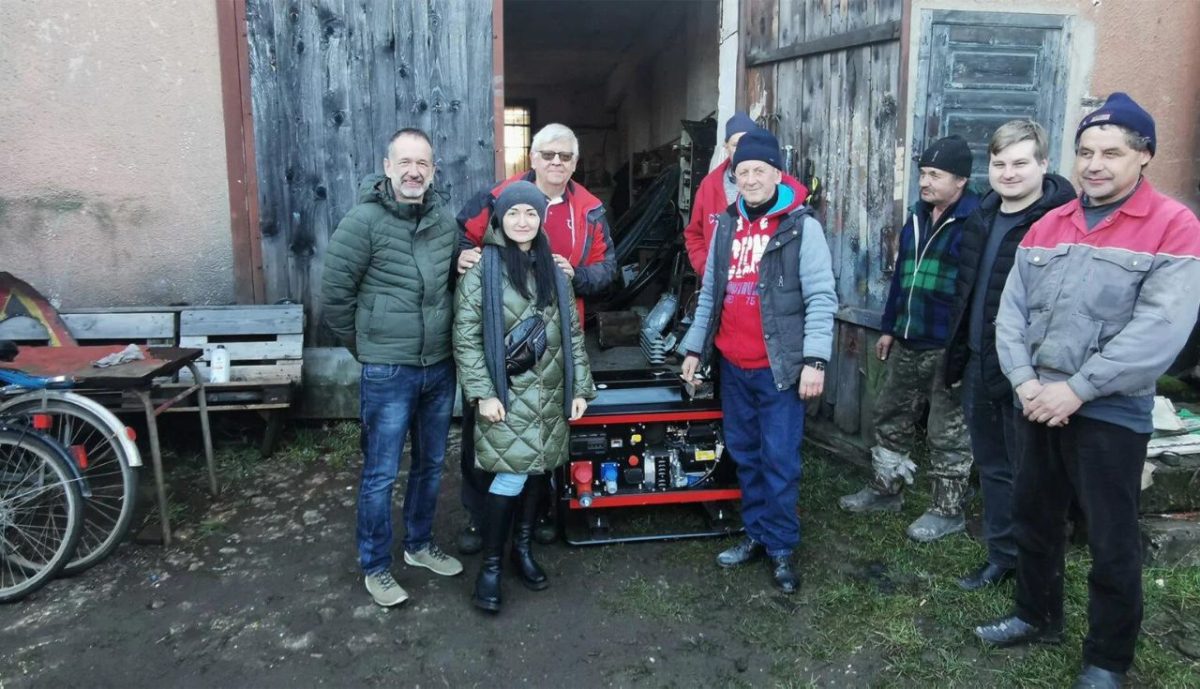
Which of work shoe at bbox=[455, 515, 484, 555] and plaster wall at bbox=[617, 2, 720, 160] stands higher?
plaster wall at bbox=[617, 2, 720, 160]

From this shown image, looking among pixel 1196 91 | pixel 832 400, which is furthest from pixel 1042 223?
pixel 1196 91

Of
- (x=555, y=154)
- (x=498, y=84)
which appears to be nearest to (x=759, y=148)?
(x=555, y=154)

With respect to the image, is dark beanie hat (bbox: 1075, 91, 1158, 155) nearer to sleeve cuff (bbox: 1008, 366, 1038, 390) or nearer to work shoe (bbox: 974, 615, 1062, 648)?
sleeve cuff (bbox: 1008, 366, 1038, 390)

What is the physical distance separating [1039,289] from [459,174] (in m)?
3.70

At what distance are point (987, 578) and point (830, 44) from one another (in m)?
3.01

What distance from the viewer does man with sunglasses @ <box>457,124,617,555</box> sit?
132 inches

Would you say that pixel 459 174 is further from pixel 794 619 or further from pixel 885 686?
pixel 885 686

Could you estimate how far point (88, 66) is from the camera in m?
4.71

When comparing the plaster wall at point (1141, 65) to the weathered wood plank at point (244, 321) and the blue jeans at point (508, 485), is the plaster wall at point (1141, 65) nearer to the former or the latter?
the blue jeans at point (508, 485)

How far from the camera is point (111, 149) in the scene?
4.82m

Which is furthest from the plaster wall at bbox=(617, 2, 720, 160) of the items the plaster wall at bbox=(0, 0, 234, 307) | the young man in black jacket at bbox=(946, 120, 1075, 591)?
the young man in black jacket at bbox=(946, 120, 1075, 591)

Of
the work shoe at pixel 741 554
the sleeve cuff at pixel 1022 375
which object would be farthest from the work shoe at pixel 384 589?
the sleeve cuff at pixel 1022 375

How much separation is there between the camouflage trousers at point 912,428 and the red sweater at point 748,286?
82 centimetres

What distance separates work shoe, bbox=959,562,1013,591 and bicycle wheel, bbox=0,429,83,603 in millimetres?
3644
